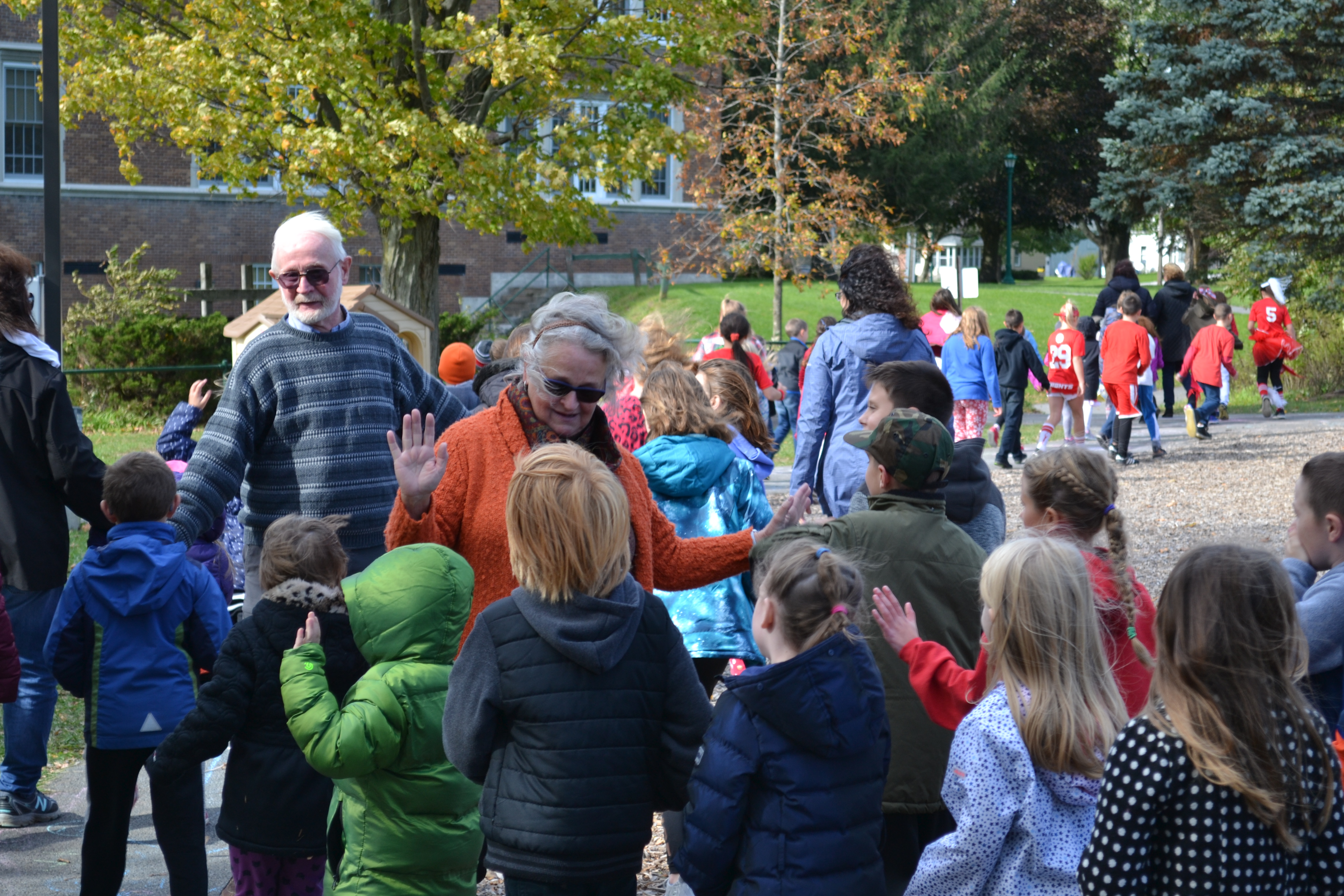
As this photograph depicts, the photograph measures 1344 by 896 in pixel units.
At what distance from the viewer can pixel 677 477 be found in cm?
494

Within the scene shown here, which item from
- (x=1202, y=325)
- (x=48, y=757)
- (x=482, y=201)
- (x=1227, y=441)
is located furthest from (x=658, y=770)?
(x=1202, y=325)

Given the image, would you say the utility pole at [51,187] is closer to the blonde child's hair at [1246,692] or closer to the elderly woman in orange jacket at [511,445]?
the elderly woman in orange jacket at [511,445]

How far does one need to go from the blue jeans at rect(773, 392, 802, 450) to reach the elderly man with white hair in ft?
36.9

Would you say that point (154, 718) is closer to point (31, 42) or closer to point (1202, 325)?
point (1202, 325)

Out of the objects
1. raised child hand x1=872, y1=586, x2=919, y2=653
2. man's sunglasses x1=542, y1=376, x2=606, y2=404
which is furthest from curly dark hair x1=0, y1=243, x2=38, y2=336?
raised child hand x1=872, y1=586, x2=919, y2=653

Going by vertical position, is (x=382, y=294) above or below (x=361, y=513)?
above

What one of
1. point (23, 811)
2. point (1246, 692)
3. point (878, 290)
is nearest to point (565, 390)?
point (1246, 692)

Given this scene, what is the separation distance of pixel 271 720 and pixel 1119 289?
17.5 metres

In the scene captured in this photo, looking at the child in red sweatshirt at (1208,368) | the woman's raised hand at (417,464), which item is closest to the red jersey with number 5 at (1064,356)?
the child in red sweatshirt at (1208,368)

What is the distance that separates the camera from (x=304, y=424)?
417 centimetres

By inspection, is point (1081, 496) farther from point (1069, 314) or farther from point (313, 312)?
point (1069, 314)

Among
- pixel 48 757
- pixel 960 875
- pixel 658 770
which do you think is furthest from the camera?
pixel 48 757

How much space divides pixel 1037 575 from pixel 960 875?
686mm

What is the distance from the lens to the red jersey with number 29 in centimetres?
1892
